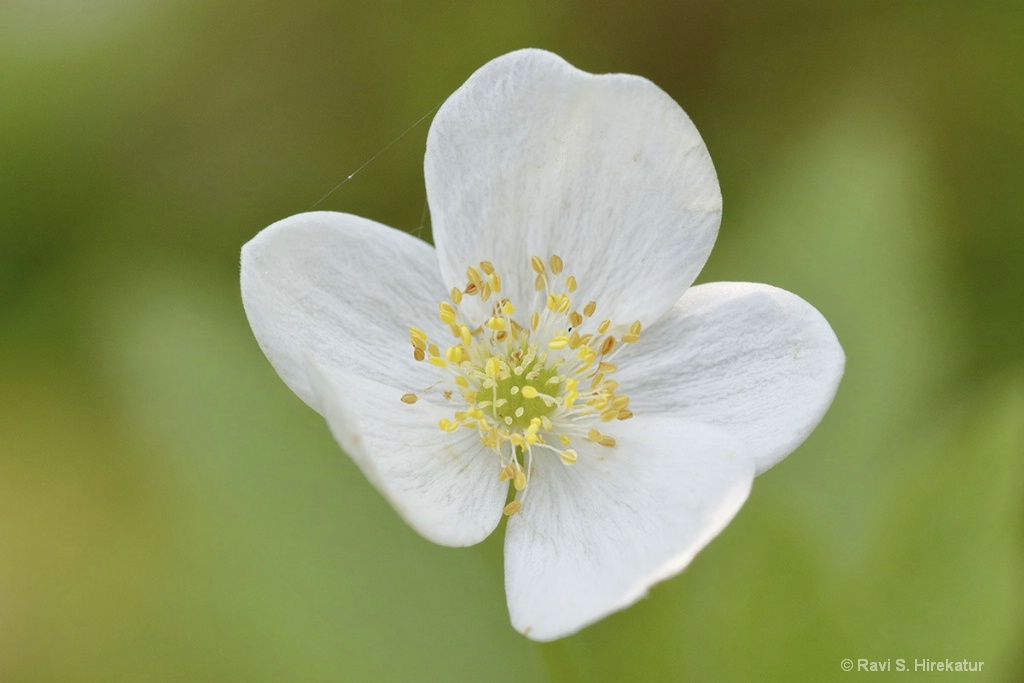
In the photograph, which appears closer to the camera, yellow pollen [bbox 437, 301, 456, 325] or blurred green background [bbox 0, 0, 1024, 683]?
yellow pollen [bbox 437, 301, 456, 325]

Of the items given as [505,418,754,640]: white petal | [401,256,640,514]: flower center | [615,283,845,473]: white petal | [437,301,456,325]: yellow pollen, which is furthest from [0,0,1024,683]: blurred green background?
[437,301,456,325]: yellow pollen

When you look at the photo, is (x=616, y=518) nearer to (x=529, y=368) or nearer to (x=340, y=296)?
(x=529, y=368)

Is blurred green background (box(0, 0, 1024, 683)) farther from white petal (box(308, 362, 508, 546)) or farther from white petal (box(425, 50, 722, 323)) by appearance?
white petal (box(425, 50, 722, 323))

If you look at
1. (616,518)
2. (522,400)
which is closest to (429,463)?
(522,400)

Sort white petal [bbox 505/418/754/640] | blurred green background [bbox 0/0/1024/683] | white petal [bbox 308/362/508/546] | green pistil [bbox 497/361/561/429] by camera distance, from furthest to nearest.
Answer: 1. blurred green background [bbox 0/0/1024/683]
2. green pistil [bbox 497/361/561/429]
3. white petal [bbox 308/362/508/546]
4. white petal [bbox 505/418/754/640]

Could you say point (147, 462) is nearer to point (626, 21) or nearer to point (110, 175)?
point (110, 175)

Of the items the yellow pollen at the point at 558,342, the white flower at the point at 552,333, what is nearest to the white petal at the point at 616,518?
the white flower at the point at 552,333

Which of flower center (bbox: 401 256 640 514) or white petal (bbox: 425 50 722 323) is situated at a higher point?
white petal (bbox: 425 50 722 323)
